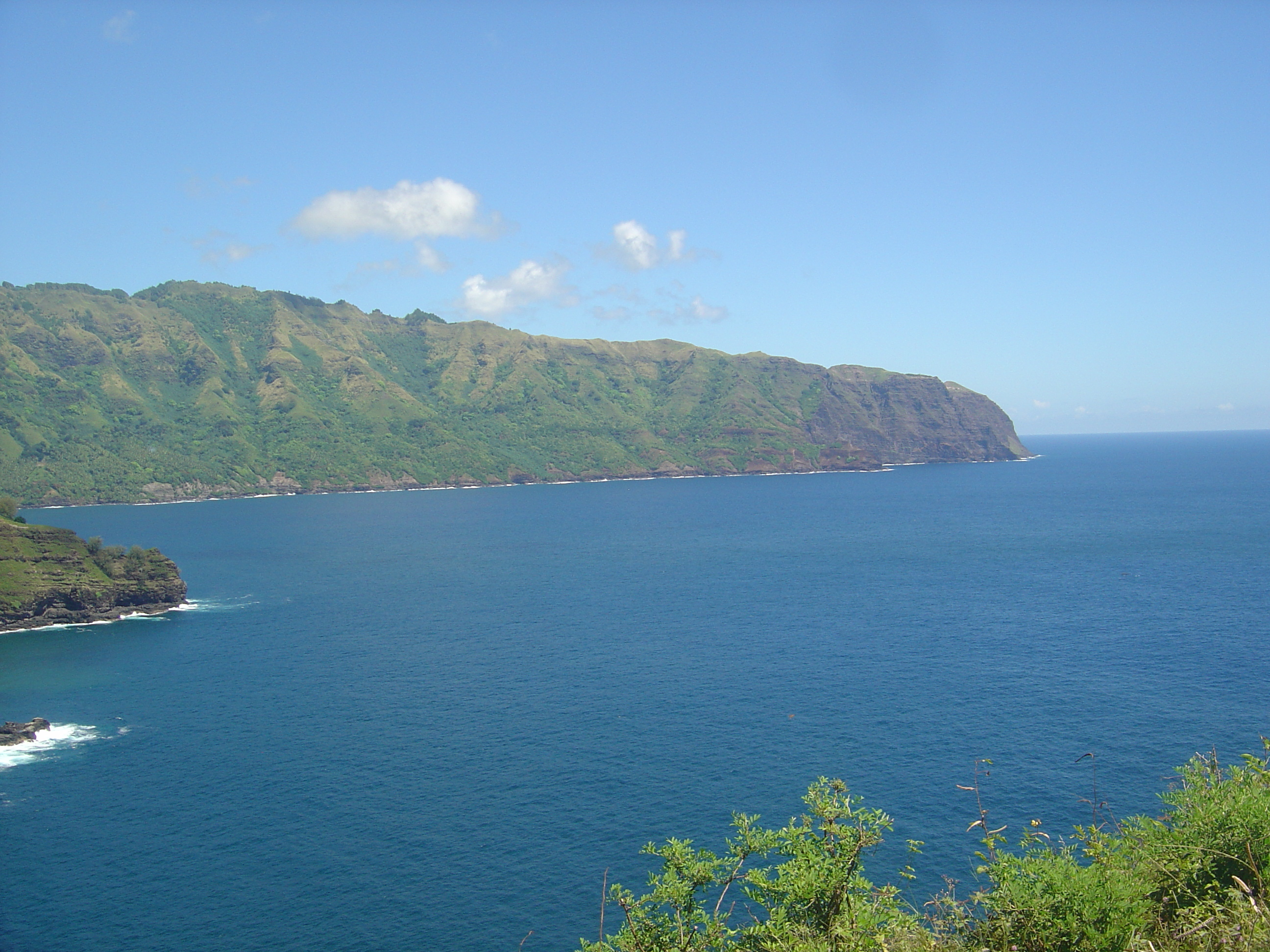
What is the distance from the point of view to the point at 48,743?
72625 mm

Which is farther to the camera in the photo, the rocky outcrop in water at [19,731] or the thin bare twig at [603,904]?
the rocky outcrop in water at [19,731]

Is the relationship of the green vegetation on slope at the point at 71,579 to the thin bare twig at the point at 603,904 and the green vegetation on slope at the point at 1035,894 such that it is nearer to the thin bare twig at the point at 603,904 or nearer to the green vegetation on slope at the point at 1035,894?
the thin bare twig at the point at 603,904

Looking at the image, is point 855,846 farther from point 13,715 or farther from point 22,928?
point 13,715

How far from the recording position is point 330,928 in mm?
45625

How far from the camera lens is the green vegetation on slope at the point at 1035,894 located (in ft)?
70.2

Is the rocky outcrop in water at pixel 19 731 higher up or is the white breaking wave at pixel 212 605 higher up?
the white breaking wave at pixel 212 605

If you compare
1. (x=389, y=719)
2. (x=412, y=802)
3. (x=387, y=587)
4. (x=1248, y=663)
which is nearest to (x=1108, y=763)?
(x=1248, y=663)

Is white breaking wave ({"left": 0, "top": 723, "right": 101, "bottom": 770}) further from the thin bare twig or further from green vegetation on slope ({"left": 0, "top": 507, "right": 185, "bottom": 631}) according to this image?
the thin bare twig

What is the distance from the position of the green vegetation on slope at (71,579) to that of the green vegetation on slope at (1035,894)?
11983 cm

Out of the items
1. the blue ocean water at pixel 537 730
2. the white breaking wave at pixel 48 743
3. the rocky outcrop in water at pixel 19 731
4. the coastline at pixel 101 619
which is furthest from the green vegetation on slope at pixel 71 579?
the white breaking wave at pixel 48 743

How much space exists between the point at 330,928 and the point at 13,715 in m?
55.2

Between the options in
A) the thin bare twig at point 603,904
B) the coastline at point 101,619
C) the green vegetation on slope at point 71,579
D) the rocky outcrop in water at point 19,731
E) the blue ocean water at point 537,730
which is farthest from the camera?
the green vegetation on slope at point 71,579

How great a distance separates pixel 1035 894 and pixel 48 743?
80329 millimetres

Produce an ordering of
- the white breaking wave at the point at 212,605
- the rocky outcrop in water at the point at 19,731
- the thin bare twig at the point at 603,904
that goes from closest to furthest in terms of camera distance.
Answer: the thin bare twig at the point at 603,904 < the rocky outcrop in water at the point at 19,731 < the white breaking wave at the point at 212,605
